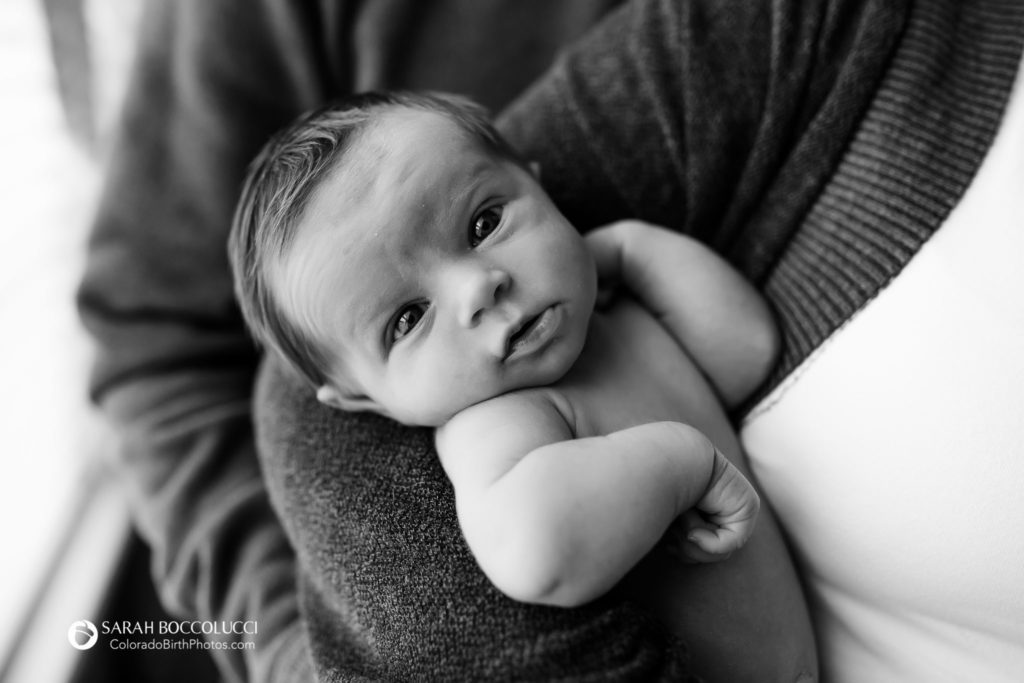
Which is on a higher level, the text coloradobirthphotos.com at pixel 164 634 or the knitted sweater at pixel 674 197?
the knitted sweater at pixel 674 197

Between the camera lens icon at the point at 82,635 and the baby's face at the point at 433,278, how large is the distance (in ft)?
2.23

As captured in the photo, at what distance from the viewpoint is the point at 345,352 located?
2.27ft

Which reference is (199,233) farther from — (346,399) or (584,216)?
(584,216)

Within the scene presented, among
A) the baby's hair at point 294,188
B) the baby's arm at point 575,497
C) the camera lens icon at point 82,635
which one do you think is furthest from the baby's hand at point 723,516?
the camera lens icon at point 82,635

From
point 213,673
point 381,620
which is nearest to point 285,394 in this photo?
point 381,620


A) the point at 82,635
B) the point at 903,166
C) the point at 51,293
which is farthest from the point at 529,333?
the point at 51,293

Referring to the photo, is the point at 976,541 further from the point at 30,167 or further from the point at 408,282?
Answer: the point at 30,167

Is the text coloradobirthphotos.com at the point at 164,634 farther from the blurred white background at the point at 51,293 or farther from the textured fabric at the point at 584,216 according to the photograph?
the textured fabric at the point at 584,216

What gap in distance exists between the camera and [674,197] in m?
0.84

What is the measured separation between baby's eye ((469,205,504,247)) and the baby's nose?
0.17ft

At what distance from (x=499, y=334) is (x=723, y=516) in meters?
0.23

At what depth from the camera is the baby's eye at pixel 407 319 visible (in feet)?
2.19

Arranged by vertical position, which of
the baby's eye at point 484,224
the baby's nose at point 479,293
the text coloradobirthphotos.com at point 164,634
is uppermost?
the baby's eye at point 484,224

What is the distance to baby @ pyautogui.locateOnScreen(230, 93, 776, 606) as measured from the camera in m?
0.55
